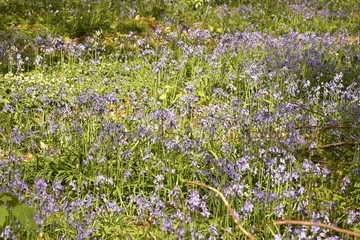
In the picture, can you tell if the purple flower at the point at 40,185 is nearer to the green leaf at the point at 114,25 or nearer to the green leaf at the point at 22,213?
the green leaf at the point at 22,213

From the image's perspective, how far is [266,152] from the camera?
3.89 m

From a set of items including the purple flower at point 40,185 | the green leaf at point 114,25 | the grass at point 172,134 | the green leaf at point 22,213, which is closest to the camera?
the green leaf at point 22,213

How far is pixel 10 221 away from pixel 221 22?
7.50 m

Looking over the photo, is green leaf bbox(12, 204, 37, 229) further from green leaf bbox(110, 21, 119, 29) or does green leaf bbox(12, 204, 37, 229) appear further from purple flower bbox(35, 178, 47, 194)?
green leaf bbox(110, 21, 119, 29)

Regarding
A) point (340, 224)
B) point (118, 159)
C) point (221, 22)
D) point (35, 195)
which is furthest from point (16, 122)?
point (221, 22)

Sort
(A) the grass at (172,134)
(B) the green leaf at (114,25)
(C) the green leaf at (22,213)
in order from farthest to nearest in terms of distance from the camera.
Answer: (B) the green leaf at (114,25) < (A) the grass at (172,134) < (C) the green leaf at (22,213)

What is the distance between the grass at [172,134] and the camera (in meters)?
3.35

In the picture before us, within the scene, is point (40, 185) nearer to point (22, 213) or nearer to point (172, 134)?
point (22, 213)

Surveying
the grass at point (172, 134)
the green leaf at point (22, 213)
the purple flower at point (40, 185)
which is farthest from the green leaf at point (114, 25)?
the green leaf at point (22, 213)

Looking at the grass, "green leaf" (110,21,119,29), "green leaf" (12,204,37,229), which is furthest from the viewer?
"green leaf" (110,21,119,29)

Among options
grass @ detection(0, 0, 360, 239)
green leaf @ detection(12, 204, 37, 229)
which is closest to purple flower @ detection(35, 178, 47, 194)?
grass @ detection(0, 0, 360, 239)

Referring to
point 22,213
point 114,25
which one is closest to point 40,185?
point 22,213

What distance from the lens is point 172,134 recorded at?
4.65 meters

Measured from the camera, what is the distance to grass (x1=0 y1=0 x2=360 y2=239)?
3.35m
